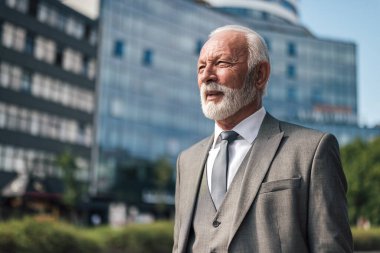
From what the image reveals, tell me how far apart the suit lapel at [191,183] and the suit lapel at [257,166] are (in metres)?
0.35

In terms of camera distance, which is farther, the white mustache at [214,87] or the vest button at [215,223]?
the white mustache at [214,87]

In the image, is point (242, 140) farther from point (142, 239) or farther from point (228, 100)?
point (142, 239)

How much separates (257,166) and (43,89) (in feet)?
179

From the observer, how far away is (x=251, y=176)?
3146 millimetres

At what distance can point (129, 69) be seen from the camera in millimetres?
68375

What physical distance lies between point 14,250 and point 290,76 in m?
72.4

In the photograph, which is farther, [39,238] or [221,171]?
[39,238]

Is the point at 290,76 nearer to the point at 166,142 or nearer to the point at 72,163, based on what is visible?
the point at 166,142

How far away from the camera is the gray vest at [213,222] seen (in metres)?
3.12

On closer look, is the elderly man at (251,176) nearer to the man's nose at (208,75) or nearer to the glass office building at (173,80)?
the man's nose at (208,75)

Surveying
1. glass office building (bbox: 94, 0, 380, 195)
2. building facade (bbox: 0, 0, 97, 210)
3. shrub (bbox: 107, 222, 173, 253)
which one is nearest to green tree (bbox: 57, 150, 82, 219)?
building facade (bbox: 0, 0, 97, 210)

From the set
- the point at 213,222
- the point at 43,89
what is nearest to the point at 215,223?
the point at 213,222

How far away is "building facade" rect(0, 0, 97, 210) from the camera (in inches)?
2034

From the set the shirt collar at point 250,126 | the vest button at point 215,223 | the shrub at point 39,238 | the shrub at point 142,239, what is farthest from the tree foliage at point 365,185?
the vest button at point 215,223
